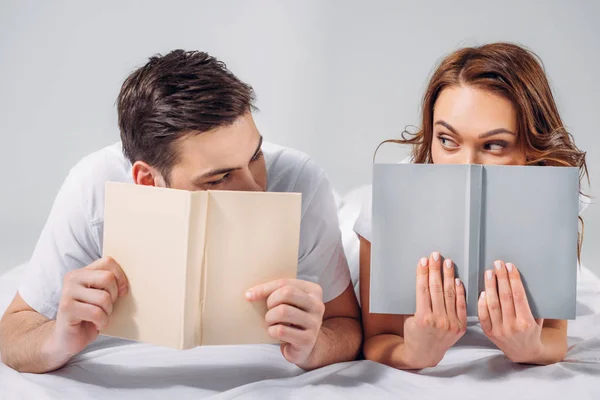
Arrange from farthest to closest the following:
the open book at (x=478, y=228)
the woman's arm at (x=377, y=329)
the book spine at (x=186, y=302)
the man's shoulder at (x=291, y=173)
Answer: the man's shoulder at (x=291, y=173) < the woman's arm at (x=377, y=329) < the open book at (x=478, y=228) < the book spine at (x=186, y=302)

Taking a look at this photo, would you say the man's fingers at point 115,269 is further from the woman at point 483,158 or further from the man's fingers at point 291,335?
the woman at point 483,158

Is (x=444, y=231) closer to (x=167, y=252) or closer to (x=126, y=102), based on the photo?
(x=167, y=252)

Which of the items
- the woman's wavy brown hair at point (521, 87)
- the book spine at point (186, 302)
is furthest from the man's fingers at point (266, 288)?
the woman's wavy brown hair at point (521, 87)

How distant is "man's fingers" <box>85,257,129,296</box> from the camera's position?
138cm

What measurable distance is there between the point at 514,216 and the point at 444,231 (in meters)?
0.14

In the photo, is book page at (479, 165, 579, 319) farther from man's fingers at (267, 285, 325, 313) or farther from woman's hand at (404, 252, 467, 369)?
man's fingers at (267, 285, 325, 313)

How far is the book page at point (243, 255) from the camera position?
4.38 feet

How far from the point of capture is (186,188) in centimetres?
154

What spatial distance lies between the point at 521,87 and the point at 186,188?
2.43ft

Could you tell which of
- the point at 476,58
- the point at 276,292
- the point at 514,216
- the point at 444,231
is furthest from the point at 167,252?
the point at 476,58

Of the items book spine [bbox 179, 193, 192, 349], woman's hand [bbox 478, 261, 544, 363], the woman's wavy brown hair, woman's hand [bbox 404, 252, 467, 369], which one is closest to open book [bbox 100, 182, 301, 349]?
book spine [bbox 179, 193, 192, 349]

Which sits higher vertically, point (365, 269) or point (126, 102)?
point (126, 102)

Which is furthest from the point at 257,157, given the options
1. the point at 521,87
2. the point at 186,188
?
the point at 521,87

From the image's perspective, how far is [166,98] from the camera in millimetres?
1558
